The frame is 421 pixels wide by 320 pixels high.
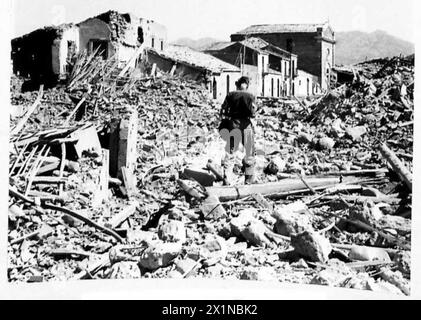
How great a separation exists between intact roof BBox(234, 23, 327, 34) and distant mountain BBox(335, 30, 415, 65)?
0.24 meters

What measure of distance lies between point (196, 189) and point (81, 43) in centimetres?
167

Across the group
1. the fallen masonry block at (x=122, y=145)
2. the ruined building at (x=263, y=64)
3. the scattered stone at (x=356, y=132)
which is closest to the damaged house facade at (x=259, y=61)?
the ruined building at (x=263, y=64)

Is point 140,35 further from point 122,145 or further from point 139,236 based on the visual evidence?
point 139,236

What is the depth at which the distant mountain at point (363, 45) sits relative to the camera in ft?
18.2

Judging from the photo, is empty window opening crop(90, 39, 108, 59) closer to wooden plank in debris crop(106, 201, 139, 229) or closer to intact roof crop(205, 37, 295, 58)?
intact roof crop(205, 37, 295, 58)

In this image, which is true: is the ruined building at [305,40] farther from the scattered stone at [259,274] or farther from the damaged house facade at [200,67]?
the scattered stone at [259,274]

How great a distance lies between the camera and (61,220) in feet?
17.6

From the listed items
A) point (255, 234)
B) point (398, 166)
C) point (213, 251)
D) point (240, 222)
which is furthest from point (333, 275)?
point (398, 166)

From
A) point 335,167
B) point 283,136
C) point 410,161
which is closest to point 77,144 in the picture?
point 283,136

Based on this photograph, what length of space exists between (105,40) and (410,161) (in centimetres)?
286

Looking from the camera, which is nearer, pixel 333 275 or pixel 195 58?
pixel 333 275

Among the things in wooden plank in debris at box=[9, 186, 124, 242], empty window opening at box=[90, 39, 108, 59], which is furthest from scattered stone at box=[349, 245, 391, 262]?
empty window opening at box=[90, 39, 108, 59]

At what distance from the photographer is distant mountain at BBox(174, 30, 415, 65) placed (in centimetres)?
554

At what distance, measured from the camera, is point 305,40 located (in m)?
5.92
